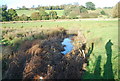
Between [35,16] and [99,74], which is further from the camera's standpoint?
[35,16]

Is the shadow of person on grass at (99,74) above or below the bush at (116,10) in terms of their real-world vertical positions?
below

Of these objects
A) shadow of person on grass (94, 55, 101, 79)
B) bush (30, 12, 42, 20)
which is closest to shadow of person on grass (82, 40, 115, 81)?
shadow of person on grass (94, 55, 101, 79)

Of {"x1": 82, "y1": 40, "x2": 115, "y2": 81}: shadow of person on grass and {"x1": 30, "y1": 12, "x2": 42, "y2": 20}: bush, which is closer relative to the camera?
{"x1": 82, "y1": 40, "x2": 115, "y2": 81}: shadow of person on grass

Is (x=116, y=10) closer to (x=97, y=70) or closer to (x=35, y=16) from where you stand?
(x=35, y=16)

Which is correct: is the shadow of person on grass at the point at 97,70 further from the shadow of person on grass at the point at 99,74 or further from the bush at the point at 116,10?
the bush at the point at 116,10

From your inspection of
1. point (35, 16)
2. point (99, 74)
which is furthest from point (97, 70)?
point (35, 16)

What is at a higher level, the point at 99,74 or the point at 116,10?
the point at 116,10


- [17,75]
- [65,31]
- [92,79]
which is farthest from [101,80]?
[65,31]

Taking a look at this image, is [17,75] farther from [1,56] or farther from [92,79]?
[92,79]

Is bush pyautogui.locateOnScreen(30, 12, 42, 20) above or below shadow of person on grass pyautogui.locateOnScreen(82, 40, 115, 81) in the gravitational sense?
above

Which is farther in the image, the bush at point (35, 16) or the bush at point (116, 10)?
the bush at point (35, 16)

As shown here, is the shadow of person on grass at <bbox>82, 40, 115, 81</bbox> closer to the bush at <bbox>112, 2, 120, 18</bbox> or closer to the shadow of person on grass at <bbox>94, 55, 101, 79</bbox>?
the shadow of person on grass at <bbox>94, 55, 101, 79</bbox>

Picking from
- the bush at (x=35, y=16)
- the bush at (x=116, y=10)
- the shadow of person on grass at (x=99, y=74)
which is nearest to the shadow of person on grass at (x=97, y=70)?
the shadow of person on grass at (x=99, y=74)

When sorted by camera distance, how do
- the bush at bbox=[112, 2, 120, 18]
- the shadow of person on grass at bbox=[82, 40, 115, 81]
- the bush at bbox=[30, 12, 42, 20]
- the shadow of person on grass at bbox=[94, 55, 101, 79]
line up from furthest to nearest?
the bush at bbox=[30, 12, 42, 20] → the bush at bbox=[112, 2, 120, 18] → the shadow of person on grass at bbox=[94, 55, 101, 79] → the shadow of person on grass at bbox=[82, 40, 115, 81]
